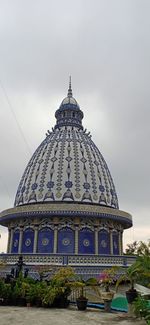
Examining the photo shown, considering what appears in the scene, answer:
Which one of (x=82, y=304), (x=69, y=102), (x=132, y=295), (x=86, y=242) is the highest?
(x=69, y=102)

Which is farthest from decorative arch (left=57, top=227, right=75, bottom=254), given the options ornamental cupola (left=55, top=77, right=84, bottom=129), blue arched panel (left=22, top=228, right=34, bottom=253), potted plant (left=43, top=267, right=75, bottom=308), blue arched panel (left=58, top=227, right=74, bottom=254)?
potted plant (left=43, top=267, right=75, bottom=308)

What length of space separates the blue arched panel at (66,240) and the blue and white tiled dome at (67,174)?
267 cm

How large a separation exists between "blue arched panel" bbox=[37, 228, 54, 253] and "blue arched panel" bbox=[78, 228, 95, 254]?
94.0 inches

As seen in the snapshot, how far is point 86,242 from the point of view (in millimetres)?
27109

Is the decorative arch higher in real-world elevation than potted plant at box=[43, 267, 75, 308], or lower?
higher

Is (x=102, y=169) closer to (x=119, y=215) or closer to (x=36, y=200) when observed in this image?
(x=119, y=215)

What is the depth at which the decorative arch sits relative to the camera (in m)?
26.3

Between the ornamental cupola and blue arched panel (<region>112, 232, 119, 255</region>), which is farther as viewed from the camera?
the ornamental cupola

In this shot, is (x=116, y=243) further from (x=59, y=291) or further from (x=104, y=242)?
(x=59, y=291)

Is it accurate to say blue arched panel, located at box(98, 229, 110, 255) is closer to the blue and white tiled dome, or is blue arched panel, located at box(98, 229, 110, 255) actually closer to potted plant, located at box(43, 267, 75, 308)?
the blue and white tiled dome

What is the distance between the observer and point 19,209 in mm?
27672

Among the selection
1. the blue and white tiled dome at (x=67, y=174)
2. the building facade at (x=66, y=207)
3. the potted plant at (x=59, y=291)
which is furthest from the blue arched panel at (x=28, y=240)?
the potted plant at (x=59, y=291)

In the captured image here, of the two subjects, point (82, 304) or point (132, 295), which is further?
point (82, 304)

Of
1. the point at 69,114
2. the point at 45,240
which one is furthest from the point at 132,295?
the point at 69,114
